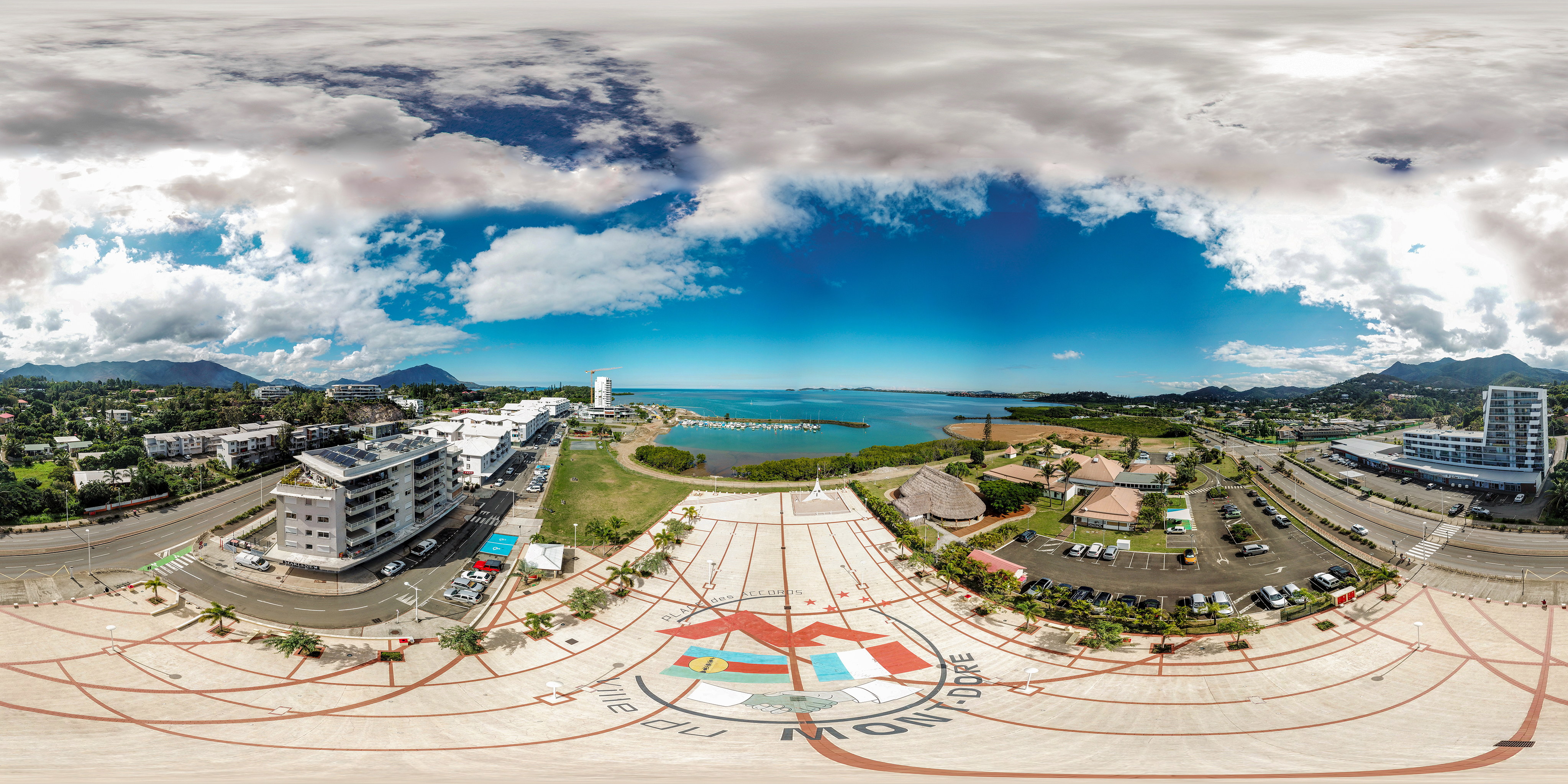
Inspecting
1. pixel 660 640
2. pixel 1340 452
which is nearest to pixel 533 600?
pixel 660 640

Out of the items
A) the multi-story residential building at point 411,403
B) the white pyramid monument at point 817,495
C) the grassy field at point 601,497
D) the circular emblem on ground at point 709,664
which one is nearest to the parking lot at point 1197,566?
the white pyramid monument at point 817,495

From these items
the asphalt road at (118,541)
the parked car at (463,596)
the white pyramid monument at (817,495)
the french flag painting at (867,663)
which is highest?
the white pyramid monument at (817,495)

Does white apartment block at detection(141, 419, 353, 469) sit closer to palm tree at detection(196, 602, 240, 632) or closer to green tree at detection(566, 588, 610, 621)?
palm tree at detection(196, 602, 240, 632)

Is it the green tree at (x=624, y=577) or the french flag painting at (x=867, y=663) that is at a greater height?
the green tree at (x=624, y=577)

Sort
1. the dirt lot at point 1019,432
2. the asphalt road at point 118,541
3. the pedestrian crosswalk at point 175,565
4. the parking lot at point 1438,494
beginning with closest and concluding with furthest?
the asphalt road at point 118,541 < the pedestrian crosswalk at point 175,565 < the parking lot at point 1438,494 < the dirt lot at point 1019,432

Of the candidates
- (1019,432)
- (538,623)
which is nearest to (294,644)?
(538,623)

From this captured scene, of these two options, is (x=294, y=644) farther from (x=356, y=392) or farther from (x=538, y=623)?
(x=356, y=392)

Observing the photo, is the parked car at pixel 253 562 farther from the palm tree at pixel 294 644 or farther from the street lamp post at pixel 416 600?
the palm tree at pixel 294 644

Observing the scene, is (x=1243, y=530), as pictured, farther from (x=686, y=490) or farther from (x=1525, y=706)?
(x=686, y=490)
